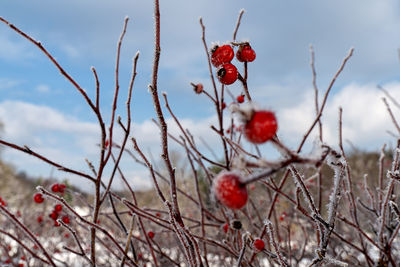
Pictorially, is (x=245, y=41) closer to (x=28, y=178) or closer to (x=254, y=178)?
(x=254, y=178)

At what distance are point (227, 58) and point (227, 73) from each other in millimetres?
61

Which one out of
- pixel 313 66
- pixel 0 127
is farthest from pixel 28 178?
pixel 313 66

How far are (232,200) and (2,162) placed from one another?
88.1 feet

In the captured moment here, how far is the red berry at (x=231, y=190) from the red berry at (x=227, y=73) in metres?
0.43

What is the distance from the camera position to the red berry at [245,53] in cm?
110

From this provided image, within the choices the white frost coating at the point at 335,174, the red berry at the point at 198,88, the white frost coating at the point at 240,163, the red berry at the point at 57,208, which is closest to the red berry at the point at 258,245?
the white frost coating at the point at 335,174

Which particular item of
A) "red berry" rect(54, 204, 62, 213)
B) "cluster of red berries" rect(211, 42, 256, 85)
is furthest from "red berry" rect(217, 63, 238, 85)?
"red berry" rect(54, 204, 62, 213)

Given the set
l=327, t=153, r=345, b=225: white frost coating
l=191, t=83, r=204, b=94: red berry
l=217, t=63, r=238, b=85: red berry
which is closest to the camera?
l=327, t=153, r=345, b=225: white frost coating

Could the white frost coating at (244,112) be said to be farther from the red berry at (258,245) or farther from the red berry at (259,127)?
the red berry at (258,245)

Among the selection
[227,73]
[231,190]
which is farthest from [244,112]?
[227,73]

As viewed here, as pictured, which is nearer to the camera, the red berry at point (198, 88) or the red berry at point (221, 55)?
the red berry at point (221, 55)

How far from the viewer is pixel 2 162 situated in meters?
23.9

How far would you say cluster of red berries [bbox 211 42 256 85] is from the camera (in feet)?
3.31

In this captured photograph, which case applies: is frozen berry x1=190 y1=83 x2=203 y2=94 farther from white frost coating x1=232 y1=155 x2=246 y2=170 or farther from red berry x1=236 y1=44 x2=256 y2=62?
white frost coating x1=232 y1=155 x2=246 y2=170
